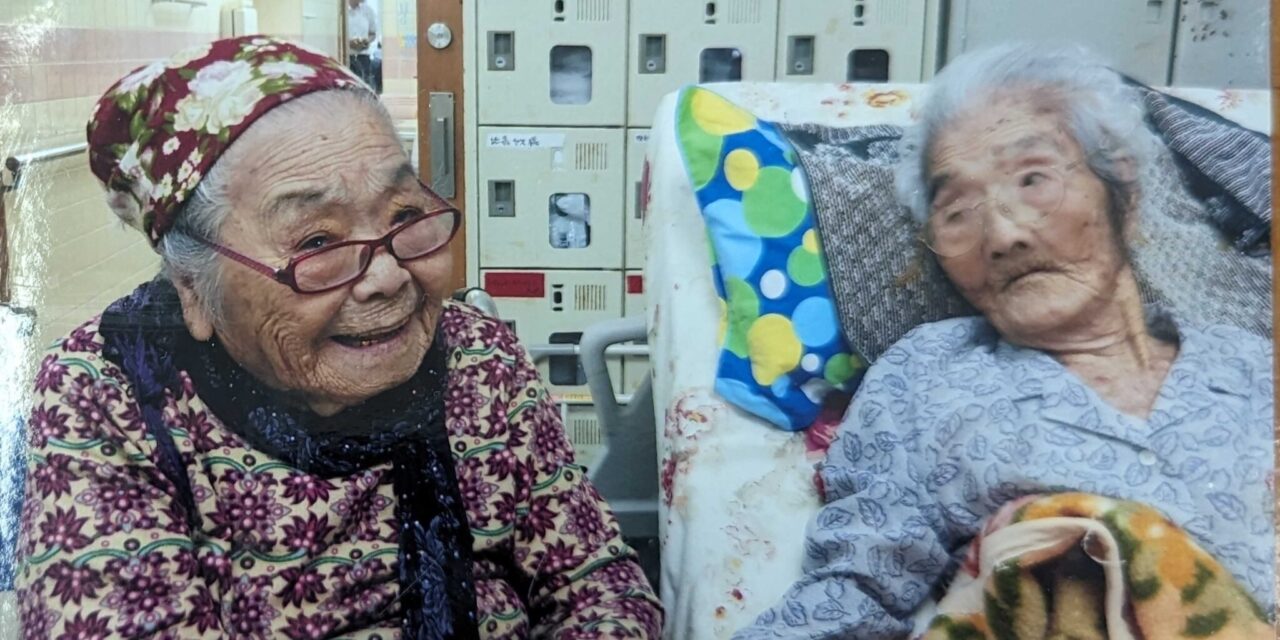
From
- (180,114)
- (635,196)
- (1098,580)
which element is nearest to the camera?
(180,114)

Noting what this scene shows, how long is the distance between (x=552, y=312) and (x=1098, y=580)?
63 cm

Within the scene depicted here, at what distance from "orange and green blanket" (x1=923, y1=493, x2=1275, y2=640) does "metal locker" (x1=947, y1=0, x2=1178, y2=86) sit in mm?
487

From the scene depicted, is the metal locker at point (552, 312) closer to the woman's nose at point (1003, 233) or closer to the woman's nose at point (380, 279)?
the woman's nose at point (380, 279)

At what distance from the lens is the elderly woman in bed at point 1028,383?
3.67 feet

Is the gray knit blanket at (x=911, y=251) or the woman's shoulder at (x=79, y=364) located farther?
the gray knit blanket at (x=911, y=251)

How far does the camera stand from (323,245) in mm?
1004

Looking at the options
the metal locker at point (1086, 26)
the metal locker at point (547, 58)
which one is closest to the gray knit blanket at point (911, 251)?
the metal locker at point (1086, 26)

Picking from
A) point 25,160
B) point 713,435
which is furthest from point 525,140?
point 25,160

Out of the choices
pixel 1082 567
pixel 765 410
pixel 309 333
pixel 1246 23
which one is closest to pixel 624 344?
pixel 765 410

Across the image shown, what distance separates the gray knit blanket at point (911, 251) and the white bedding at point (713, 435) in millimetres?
48

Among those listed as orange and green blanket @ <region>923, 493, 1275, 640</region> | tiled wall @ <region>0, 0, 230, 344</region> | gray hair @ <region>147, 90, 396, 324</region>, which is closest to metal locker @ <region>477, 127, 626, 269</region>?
gray hair @ <region>147, 90, 396, 324</region>

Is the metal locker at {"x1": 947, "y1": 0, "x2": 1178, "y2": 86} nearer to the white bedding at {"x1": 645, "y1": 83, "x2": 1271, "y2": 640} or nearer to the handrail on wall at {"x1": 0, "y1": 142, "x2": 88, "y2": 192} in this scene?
the white bedding at {"x1": 645, "y1": 83, "x2": 1271, "y2": 640}

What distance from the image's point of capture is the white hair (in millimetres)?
974

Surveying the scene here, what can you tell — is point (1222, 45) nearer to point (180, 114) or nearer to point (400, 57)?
point (400, 57)
